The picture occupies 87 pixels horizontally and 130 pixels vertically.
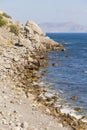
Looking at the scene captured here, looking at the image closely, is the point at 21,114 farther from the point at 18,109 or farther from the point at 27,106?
the point at 27,106

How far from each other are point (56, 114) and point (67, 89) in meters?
13.3

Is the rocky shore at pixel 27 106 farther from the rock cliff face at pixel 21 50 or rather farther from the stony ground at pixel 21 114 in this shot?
the rock cliff face at pixel 21 50

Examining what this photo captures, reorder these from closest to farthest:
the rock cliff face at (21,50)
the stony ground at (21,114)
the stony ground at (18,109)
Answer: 1. the stony ground at (21,114)
2. the stony ground at (18,109)
3. the rock cliff face at (21,50)

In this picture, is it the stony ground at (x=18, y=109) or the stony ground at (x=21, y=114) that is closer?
the stony ground at (x=21, y=114)

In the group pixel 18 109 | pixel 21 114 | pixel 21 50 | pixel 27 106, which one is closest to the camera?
pixel 21 114

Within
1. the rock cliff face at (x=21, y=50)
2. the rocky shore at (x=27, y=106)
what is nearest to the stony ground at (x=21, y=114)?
the rocky shore at (x=27, y=106)

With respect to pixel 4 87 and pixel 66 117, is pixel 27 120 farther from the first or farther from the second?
pixel 4 87

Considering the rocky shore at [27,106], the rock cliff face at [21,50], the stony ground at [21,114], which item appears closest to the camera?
the stony ground at [21,114]

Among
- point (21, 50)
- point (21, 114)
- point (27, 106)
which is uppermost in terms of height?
point (21, 114)

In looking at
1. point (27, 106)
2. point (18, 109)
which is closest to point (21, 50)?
point (27, 106)

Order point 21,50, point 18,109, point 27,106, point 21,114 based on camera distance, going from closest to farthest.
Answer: point 21,114 < point 18,109 < point 27,106 < point 21,50

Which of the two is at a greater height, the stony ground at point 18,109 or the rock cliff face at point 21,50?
the stony ground at point 18,109

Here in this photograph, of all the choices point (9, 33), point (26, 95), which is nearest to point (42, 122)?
point (26, 95)

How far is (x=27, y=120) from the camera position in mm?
23500
